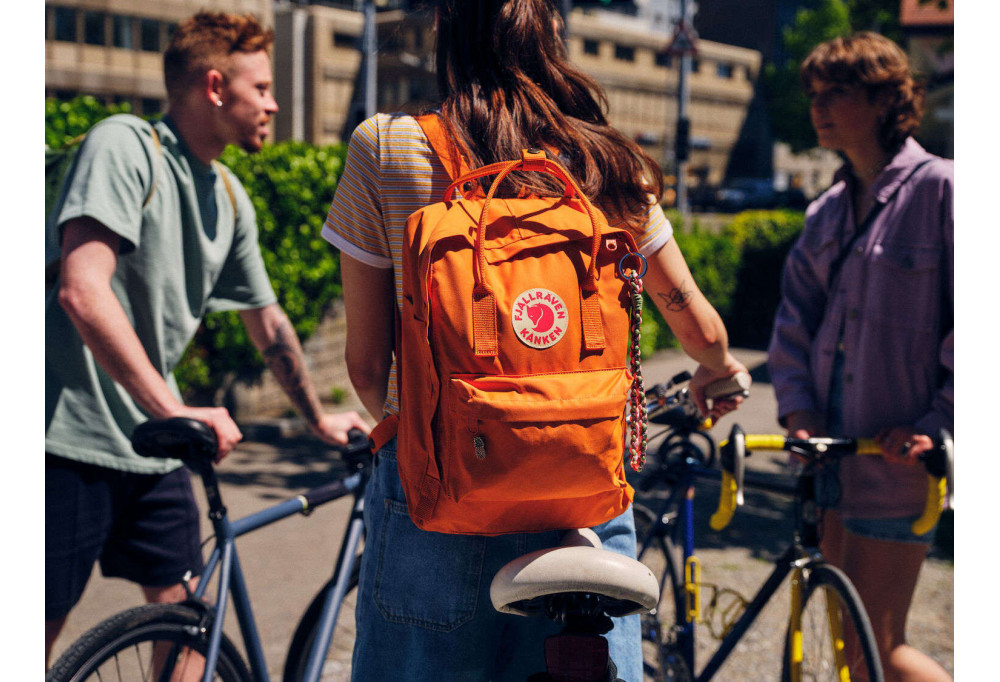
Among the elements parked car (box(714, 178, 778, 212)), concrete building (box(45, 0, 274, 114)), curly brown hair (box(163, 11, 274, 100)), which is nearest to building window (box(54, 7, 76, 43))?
concrete building (box(45, 0, 274, 114))

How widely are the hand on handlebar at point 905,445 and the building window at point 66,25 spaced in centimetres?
3948

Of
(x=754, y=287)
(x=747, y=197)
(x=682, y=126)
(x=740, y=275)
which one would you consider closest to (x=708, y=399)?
(x=754, y=287)

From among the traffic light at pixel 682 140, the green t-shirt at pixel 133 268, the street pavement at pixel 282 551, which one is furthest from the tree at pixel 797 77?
the green t-shirt at pixel 133 268

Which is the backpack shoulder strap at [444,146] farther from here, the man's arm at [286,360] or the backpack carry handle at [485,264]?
the man's arm at [286,360]

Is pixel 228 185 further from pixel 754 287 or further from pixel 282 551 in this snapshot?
pixel 754 287

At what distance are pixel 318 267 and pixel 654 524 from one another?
22.2ft

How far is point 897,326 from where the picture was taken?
8.82 ft

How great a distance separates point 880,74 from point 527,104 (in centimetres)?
154

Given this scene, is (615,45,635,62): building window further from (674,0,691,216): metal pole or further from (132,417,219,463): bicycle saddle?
(132,417,219,463): bicycle saddle

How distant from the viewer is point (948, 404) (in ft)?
8.52

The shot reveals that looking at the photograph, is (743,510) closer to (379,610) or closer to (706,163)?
(379,610)

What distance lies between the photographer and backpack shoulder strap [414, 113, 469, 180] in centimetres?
165

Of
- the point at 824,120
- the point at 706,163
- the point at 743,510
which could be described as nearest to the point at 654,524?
the point at 824,120

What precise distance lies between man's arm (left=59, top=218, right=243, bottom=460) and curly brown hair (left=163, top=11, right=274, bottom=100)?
682mm
